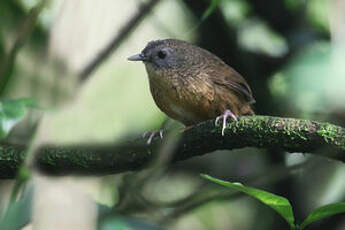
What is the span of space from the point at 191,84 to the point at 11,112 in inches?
49.8

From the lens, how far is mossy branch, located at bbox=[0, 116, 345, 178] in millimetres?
2412

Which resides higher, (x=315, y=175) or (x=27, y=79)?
(x=27, y=79)

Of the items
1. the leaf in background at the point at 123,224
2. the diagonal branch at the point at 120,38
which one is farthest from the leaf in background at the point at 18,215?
the diagonal branch at the point at 120,38

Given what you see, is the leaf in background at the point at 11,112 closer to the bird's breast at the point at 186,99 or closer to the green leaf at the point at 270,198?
the green leaf at the point at 270,198

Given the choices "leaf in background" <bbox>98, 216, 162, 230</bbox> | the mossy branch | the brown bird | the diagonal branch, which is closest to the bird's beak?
the brown bird

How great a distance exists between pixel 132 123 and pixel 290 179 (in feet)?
3.53

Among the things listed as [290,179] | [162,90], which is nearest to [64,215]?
[162,90]

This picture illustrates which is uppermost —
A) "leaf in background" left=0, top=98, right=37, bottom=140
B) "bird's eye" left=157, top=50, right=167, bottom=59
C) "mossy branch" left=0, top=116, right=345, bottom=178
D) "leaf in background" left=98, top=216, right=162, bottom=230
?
"leaf in background" left=0, top=98, right=37, bottom=140

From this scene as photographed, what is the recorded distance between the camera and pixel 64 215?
5.30 feet

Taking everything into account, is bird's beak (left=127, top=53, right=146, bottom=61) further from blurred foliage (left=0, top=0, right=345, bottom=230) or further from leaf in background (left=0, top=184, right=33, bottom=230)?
leaf in background (left=0, top=184, right=33, bottom=230)

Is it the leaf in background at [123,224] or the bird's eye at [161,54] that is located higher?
the bird's eye at [161,54]

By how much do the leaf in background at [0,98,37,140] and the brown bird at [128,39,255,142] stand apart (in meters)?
1.09

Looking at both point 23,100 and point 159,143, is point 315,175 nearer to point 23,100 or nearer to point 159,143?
point 159,143

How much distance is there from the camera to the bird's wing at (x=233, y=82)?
3.54 meters
